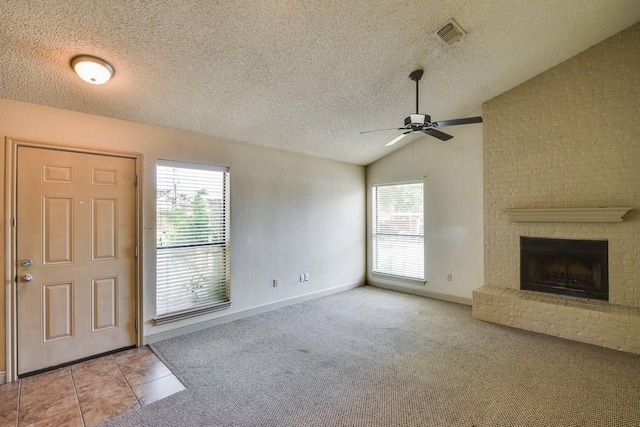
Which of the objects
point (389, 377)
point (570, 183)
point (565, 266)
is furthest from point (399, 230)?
point (389, 377)

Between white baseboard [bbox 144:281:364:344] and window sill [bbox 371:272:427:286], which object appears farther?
window sill [bbox 371:272:427:286]

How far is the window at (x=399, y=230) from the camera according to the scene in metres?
5.54

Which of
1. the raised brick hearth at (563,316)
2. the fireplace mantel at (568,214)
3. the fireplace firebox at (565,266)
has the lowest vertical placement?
the raised brick hearth at (563,316)

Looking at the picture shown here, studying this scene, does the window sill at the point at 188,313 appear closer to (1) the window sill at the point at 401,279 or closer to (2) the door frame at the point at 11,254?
(2) the door frame at the point at 11,254

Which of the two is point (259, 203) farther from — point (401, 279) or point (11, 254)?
point (401, 279)

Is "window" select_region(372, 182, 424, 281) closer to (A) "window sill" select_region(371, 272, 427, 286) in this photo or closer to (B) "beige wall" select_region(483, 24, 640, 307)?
(A) "window sill" select_region(371, 272, 427, 286)

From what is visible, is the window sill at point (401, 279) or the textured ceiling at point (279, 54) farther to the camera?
the window sill at point (401, 279)

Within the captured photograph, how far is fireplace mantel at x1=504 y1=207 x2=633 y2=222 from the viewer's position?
3510 millimetres

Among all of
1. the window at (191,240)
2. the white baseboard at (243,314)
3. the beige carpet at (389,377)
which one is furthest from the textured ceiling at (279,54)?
the beige carpet at (389,377)

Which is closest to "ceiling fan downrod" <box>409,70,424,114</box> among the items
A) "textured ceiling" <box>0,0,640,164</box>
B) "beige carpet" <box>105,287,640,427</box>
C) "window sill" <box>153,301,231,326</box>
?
"textured ceiling" <box>0,0,640,164</box>

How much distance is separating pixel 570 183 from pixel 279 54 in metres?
3.90

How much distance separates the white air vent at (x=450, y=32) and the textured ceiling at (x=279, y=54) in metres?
0.06

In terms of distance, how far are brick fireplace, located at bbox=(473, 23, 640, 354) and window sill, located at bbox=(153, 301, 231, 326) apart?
347 centimetres

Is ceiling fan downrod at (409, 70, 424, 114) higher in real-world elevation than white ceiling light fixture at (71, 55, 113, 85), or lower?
higher
